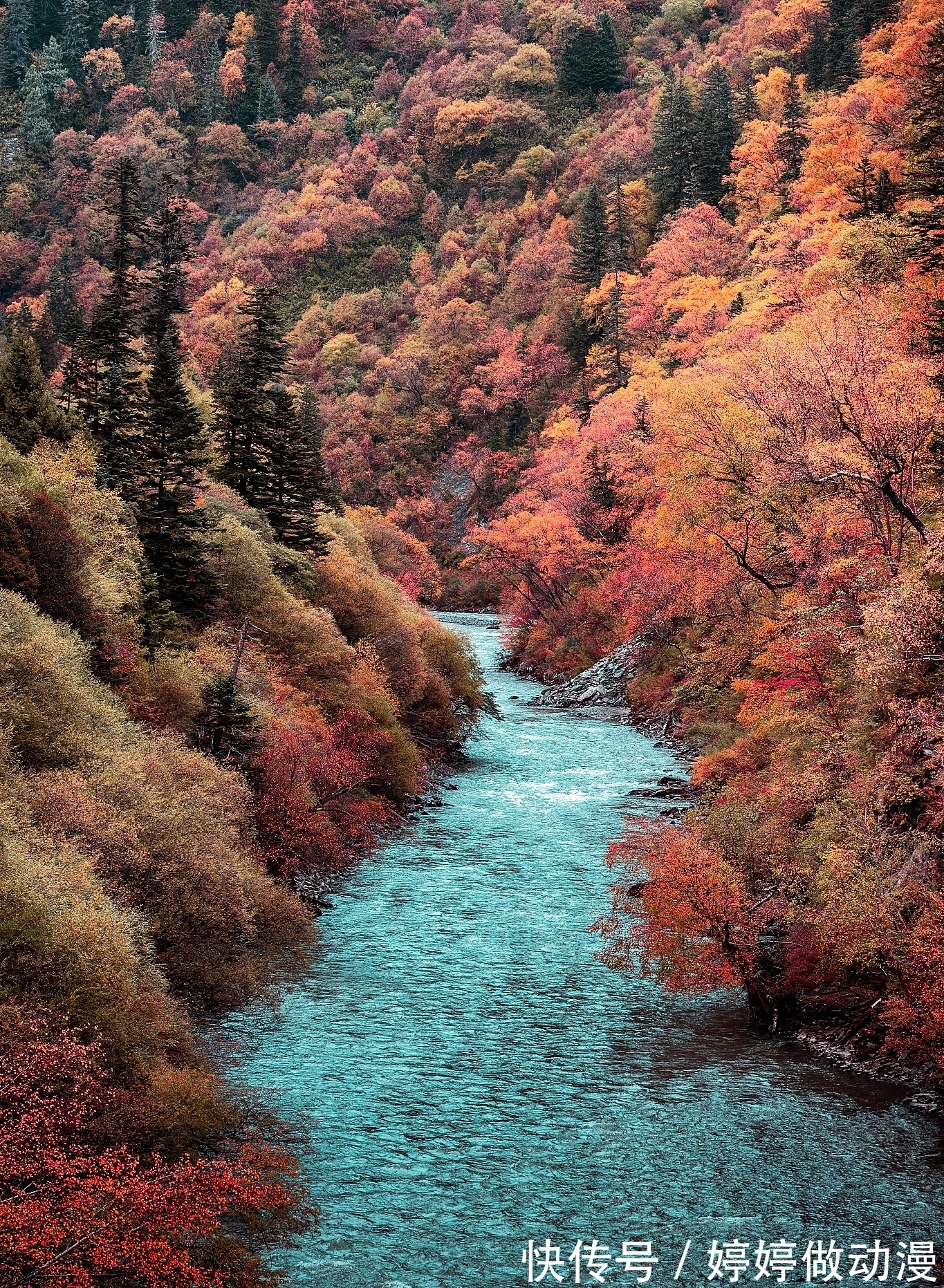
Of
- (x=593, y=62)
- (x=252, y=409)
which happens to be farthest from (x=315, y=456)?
(x=593, y=62)

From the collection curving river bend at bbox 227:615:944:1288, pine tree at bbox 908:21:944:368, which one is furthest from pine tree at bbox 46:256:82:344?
curving river bend at bbox 227:615:944:1288

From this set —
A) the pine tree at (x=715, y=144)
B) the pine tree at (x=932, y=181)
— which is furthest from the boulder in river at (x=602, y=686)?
the pine tree at (x=715, y=144)

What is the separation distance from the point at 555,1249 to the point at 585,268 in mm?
111828

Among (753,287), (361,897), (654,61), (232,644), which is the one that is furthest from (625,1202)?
(654,61)

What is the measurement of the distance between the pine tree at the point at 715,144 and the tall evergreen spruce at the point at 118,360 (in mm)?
73695

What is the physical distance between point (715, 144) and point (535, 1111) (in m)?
110

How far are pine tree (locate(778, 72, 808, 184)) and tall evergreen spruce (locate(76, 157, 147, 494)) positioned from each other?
5991cm

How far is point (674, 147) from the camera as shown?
116m

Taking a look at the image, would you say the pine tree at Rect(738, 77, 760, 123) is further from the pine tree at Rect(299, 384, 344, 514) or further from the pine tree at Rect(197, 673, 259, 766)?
the pine tree at Rect(197, 673, 259, 766)

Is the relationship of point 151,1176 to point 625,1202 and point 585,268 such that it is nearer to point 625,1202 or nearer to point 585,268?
point 625,1202

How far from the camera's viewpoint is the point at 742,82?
127 metres

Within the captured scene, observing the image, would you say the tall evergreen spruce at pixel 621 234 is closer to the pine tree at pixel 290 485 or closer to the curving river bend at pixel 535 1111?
the pine tree at pixel 290 485

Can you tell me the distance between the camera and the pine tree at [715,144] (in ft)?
363

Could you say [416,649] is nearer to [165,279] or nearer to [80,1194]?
[165,279]
